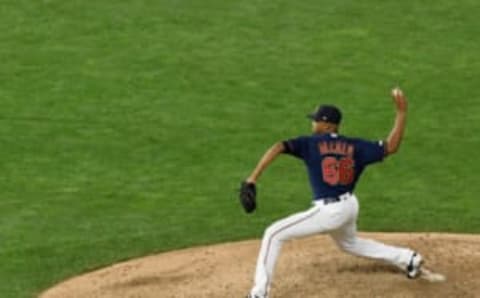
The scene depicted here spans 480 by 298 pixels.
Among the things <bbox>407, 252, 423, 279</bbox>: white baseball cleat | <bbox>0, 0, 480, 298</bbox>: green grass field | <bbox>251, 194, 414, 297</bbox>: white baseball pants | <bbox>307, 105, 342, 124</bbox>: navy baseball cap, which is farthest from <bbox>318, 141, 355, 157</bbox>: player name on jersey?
<bbox>0, 0, 480, 298</bbox>: green grass field

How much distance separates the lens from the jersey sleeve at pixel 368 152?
38.1 ft

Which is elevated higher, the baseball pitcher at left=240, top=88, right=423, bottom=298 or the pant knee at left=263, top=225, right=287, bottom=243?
the baseball pitcher at left=240, top=88, right=423, bottom=298

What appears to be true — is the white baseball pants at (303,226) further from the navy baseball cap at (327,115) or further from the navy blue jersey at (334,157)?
the navy baseball cap at (327,115)

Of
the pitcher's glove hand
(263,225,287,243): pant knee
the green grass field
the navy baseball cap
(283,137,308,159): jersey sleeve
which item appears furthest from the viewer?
the green grass field

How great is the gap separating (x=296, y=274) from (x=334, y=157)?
4.77 ft

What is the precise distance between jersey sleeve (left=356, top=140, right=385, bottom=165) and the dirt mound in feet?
3.94

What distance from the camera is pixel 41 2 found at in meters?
24.9

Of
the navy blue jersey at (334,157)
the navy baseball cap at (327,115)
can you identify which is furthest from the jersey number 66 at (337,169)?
the navy baseball cap at (327,115)

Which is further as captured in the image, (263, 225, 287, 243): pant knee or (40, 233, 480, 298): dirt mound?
(40, 233, 480, 298): dirt mound

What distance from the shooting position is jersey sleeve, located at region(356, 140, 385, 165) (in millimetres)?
11625

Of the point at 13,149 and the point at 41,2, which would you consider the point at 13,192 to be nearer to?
the point at 13,149

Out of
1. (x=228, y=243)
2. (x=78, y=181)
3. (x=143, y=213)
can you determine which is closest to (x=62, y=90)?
(x=78, y=181)

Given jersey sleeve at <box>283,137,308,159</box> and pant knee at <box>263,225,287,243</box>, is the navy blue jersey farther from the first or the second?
pant knee at <box>263,225,287,243</box>

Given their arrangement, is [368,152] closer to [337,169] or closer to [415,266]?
[337,169]
